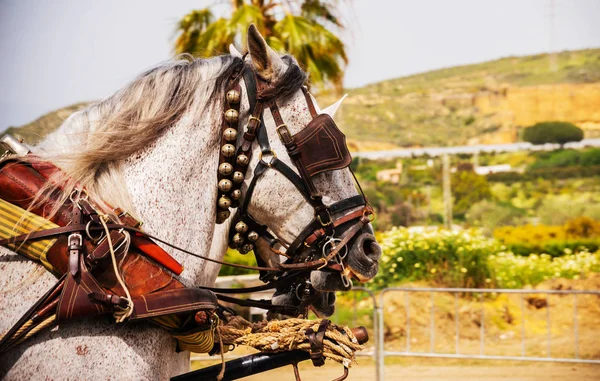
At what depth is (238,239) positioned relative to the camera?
237 centimetres

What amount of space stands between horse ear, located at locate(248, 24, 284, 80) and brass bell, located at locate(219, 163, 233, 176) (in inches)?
14.7

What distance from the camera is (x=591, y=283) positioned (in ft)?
33.1

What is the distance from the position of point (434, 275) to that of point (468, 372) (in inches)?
97.2

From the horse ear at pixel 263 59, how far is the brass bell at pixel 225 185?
43 centimetres

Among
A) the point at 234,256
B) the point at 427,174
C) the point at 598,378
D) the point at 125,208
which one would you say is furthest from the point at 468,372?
the point at 427,174

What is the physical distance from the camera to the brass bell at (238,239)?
237 cm

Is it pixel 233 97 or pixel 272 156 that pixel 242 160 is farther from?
pixel 233 97

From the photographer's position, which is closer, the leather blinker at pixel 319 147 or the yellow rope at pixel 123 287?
the yellow rope at pixel 123 287

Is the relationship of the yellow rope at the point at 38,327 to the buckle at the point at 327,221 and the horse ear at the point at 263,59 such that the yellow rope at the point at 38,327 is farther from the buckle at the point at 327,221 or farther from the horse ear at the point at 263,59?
the horse ear at the point at 263,59

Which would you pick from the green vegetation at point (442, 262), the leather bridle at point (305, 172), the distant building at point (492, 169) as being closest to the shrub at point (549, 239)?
the green vegetation at point (442, 262)

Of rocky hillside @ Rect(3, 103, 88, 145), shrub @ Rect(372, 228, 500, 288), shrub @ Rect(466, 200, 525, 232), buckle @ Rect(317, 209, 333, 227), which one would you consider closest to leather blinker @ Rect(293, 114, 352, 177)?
buckle @ Rect(317, 209, 333, 227)

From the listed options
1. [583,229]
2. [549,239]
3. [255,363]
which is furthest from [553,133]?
[255,363]

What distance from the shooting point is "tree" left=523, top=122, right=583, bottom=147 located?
24922mm

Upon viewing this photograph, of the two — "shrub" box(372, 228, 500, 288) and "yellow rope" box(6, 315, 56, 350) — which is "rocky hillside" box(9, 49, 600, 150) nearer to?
"shrub" box(372, 228, 500, 288)
